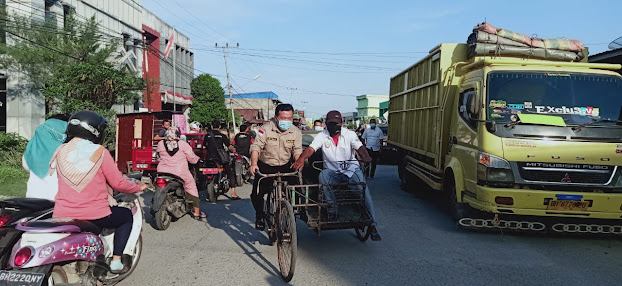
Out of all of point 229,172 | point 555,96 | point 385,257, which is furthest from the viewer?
point 229,172

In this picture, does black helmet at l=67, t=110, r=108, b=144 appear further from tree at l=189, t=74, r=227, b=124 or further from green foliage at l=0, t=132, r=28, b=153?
tree at l=189, t=74, r=227, b=124

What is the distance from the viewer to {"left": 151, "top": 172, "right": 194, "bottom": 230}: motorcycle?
6.39 metres

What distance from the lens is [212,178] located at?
866 cm

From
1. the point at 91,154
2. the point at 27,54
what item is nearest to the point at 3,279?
the point at 91,154

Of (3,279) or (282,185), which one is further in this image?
(282,185)

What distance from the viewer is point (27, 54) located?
14.4 metres

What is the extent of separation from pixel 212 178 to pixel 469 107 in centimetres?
516

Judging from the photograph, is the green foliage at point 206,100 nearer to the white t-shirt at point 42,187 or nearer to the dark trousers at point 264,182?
the dark trousers at point 264,182

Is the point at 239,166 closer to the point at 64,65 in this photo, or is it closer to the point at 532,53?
the point at 532,53

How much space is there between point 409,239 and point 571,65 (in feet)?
12.2

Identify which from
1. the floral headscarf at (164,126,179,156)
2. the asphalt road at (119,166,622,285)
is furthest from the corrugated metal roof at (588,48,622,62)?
the floral headscarf at (164,126,179,156)

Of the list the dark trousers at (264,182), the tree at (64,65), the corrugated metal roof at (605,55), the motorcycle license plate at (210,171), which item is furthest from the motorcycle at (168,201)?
the corrugated metal roof at (605,55)

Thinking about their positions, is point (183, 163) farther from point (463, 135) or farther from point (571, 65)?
point (571, 65)

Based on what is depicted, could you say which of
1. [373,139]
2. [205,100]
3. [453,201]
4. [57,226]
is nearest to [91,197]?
[57,226]
